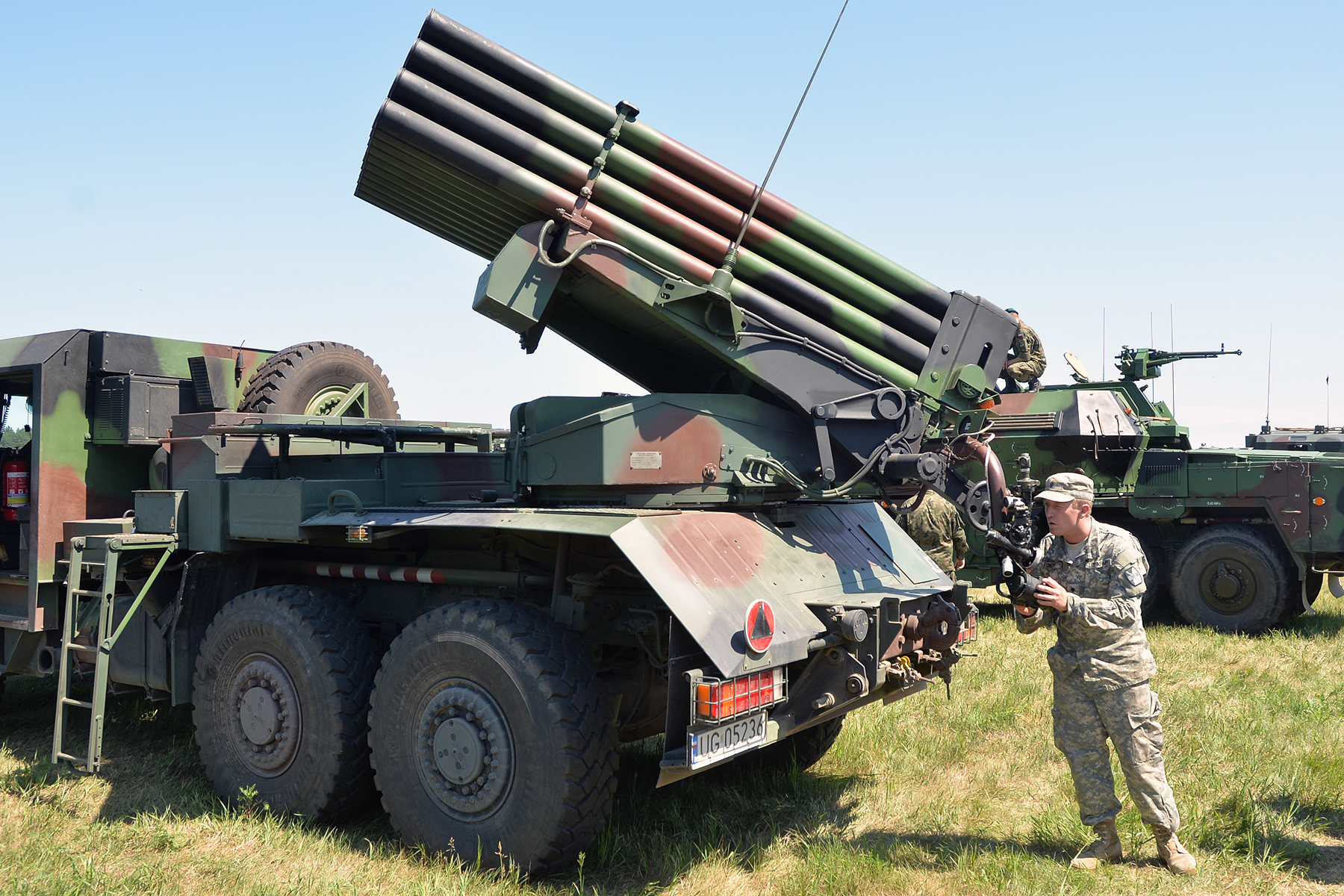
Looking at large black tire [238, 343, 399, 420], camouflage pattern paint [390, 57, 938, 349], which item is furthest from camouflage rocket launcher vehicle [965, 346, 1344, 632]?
large black tire [238, 343, 399, 420]

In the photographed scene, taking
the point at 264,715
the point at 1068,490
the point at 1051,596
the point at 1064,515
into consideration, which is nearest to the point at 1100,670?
the point at 1051,596

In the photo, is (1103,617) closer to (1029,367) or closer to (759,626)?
(759,626)

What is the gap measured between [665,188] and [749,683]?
2359mm

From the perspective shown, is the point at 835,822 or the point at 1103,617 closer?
the point at 1103,617

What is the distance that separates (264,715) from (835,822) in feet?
9.07

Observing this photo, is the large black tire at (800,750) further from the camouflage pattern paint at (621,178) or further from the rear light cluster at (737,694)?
the camouflage pattern paint at (621,178)

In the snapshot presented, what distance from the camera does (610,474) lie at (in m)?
4.66

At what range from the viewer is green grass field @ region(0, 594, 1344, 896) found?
4219mm

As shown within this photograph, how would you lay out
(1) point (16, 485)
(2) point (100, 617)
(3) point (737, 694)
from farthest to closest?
(1) point (16, 485) < (2) point (100, 617) < (3) point (737, 694)

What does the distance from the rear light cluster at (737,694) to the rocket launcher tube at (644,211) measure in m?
1.77

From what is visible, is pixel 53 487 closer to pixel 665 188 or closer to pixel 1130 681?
pixel 665 188

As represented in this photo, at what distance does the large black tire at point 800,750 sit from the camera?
5746mm

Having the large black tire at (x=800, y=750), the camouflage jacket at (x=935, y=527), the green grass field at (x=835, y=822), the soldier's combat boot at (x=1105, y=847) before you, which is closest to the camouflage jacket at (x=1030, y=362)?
the camouflage jacket at (x=935, y=527)

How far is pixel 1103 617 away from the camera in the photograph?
4.29 metres
